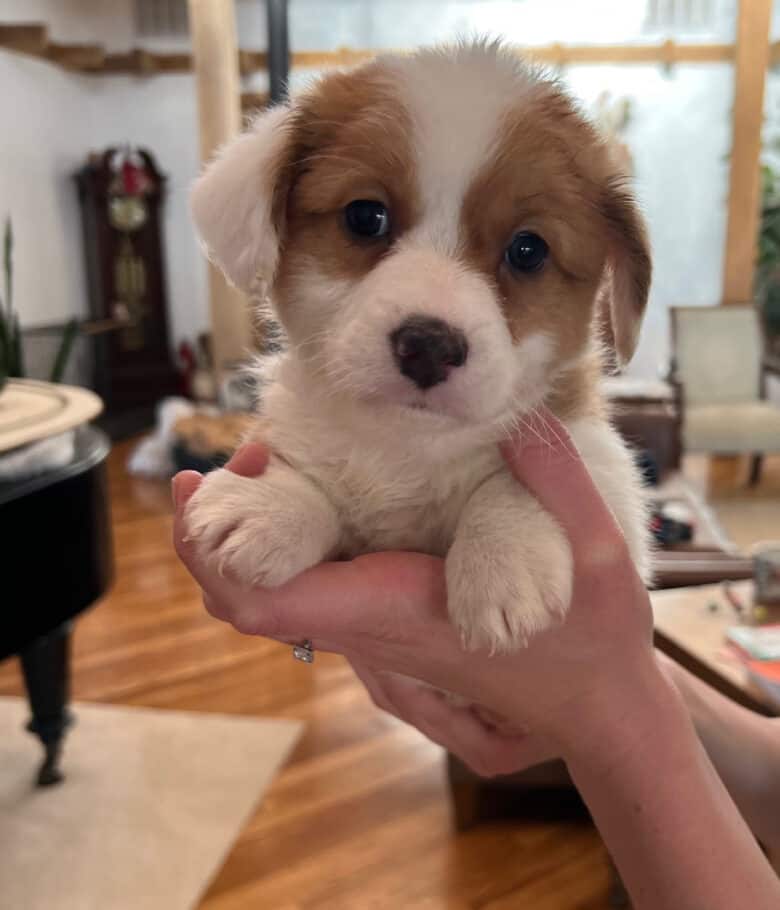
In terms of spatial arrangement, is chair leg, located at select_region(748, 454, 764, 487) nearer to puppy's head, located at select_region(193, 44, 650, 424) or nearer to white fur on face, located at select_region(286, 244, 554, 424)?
puppy's head, located at select_region(193, 44, 650, 424)

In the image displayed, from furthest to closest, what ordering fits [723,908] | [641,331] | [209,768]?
[209,768] < [641,331] < [723,908]

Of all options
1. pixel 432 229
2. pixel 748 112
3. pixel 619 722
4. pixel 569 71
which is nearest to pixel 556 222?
pixel 432 229

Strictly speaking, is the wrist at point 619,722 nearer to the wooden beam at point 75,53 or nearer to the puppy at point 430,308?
the puppy at point 430,308

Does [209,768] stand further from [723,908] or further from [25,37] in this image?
[25,37]

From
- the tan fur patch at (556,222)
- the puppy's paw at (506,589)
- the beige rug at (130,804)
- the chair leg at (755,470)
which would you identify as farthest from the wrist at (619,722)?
the chair leg at (755,470)

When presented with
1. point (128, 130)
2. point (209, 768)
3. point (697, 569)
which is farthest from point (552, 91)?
point (128, 130)

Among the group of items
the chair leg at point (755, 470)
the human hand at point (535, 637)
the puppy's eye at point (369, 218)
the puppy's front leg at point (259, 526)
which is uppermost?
the puppy's eye at point (369, 218)
